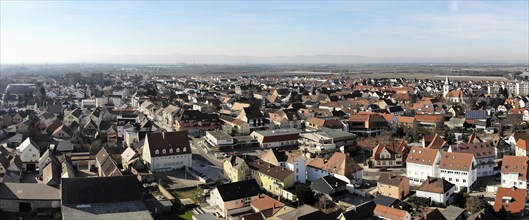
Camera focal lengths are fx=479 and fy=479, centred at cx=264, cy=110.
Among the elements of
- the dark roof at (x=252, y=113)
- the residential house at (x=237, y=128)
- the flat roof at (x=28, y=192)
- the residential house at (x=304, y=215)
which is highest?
the dark roof at (x=252, y=113)

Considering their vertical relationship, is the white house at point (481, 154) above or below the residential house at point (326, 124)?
below

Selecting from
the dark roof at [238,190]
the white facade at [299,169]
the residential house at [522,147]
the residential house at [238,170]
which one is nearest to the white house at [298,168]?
the white facade at [299,169]

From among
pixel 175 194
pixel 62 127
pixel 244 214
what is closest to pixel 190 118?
pixel 62 127

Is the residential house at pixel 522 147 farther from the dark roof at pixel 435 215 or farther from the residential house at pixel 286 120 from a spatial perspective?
the residential house at pixel 286 120

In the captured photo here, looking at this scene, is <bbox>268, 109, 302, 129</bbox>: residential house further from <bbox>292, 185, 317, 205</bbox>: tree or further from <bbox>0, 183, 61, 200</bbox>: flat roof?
<bbox>0, 183, 61, 200</bbox>: flat roof

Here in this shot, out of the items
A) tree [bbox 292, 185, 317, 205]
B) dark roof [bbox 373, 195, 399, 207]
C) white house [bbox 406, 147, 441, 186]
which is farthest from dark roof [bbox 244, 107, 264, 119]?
dark roof [bbox 373, 195, 399, 207]

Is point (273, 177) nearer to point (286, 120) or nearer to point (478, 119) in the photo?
point (286, 120)
